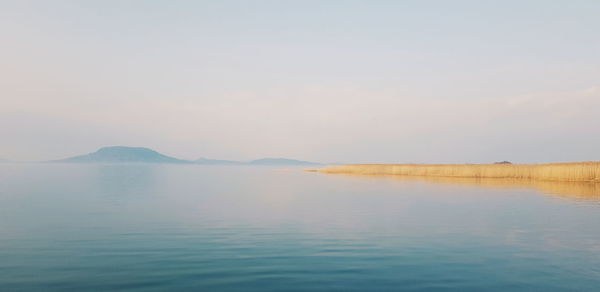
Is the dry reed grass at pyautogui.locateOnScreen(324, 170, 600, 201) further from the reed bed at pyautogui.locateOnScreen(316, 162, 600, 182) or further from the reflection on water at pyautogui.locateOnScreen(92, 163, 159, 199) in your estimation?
the reflection on water at pyautogui.locateOnScreen(92, 163, 159, 199)

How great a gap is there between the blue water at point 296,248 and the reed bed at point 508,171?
27.4 metres

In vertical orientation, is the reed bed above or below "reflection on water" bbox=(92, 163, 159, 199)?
above

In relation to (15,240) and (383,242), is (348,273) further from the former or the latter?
(15,240)

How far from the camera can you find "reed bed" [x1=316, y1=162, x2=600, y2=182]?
43375 mm

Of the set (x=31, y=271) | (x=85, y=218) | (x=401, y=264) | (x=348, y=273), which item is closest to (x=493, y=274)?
(x=401, y=264)

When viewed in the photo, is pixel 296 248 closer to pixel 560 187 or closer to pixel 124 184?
pixel 124 184

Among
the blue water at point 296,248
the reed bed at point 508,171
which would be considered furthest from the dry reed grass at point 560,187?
the blue water at point 296,248

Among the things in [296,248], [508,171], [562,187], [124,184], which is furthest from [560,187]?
[124,184]

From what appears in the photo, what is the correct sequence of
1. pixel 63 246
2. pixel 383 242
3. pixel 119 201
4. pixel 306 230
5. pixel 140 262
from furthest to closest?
1. pixel 119 201
2. pixel 306 230
3. pixel 383 242
4. pixel 63 246
5. pixel 140 262

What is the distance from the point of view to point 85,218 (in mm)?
18094

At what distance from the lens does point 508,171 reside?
5381cm

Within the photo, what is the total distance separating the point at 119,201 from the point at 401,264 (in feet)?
69.0

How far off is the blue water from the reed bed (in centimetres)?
2737

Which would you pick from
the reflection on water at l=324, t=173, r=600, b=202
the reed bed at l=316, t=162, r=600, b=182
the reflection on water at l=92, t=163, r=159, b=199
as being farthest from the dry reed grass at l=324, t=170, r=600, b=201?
the reflection on water at l=92, t=163, r=159, b=199
